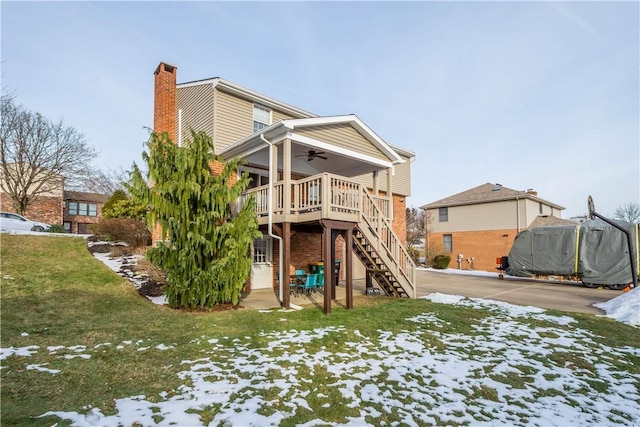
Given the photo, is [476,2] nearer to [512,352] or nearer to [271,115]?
[271,115]

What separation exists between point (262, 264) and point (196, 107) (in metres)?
6.30

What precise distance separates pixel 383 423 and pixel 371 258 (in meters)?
6.82

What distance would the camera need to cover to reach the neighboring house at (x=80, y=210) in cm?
3453

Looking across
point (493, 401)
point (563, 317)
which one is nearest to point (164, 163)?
point (493, 401)

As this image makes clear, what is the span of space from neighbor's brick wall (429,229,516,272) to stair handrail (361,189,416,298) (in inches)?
678

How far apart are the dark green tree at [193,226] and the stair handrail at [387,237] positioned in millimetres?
3343

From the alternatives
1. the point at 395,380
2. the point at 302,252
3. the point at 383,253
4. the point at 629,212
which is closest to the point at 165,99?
the point at 302,252

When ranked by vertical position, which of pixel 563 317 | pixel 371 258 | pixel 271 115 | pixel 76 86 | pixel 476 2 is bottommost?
pixel 563 317

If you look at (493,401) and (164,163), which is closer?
(493,401)

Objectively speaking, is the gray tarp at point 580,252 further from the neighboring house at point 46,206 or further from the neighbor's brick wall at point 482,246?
the neighboring house at point 46,206

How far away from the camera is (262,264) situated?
1189 cm

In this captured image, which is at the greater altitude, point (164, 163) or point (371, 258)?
point (164, 163)

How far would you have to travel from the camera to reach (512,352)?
5273mm

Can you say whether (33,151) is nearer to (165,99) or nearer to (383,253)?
(165,99)
